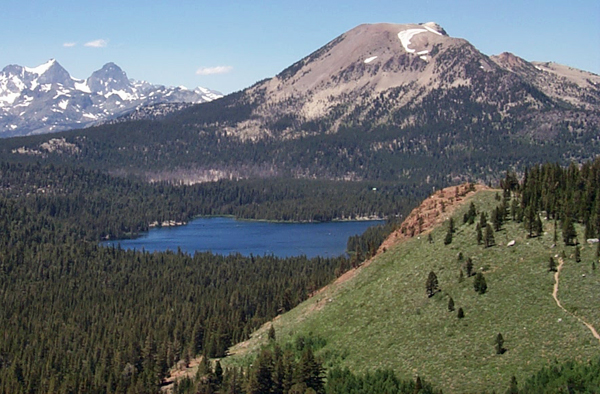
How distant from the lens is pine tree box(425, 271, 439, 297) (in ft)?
417

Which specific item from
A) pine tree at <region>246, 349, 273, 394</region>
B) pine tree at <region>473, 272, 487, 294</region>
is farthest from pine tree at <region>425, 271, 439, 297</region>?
pine tree at <region>246, 349, 273, 394</region>

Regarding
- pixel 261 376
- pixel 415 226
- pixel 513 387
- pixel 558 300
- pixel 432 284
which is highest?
pixel 415 226

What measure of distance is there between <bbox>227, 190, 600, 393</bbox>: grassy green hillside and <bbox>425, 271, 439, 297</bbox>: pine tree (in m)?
0.92

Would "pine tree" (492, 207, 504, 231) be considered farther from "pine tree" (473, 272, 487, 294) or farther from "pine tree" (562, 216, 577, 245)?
"pine tree" (473, 272, 487, 294)

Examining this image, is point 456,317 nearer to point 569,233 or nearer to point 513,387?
point 569,233

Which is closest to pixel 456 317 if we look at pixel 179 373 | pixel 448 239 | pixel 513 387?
pixel 448 239

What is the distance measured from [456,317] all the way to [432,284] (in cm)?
905

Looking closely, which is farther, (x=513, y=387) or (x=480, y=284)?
(x=480, y=284)

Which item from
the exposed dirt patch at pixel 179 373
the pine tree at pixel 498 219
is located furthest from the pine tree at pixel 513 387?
the exposed dirt patch at pixel 179 373

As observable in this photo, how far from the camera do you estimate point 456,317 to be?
11900 cm

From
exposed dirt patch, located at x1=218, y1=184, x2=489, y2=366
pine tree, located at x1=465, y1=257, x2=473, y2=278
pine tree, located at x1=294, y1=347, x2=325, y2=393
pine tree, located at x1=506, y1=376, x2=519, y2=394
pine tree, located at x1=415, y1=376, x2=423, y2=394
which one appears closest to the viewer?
pine tree, located at x1=506, y1=376, x2=519, y2=394

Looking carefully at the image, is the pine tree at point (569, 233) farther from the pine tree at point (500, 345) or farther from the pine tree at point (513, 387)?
the pine tree at point (513, 387)

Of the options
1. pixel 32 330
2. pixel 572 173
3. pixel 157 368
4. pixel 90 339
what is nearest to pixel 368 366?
pixel 157 368

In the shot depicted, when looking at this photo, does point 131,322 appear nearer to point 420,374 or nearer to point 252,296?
point 252,296
